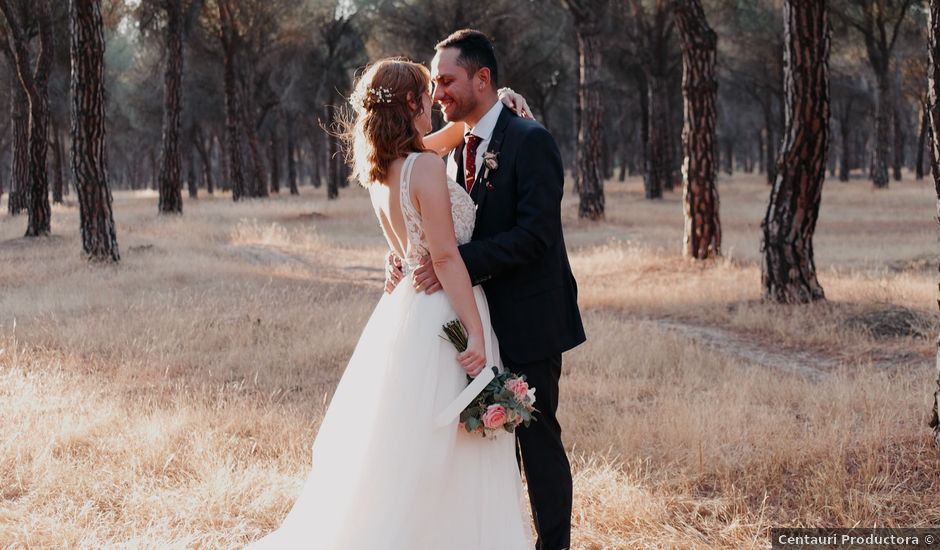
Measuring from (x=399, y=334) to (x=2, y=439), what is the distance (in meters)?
3.43

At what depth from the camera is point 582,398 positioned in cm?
681

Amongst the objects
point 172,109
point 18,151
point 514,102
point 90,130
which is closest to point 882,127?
point 172,109

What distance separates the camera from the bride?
11.2 ft

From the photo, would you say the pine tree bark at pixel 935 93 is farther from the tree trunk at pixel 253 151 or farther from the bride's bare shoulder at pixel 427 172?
the tree trunk at pixel 253 151

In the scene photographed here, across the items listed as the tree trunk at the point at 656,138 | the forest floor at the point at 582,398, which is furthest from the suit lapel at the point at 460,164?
the tree trunk at the point at 656,138

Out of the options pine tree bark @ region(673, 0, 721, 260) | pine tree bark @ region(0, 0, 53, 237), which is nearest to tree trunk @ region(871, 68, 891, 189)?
pine tree bark @ region(673, 0, 721, 260)

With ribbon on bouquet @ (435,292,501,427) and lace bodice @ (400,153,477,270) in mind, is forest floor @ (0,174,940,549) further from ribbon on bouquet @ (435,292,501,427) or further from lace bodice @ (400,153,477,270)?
lace bodice @ (400,153,477,270)

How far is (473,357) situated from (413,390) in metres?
0.27

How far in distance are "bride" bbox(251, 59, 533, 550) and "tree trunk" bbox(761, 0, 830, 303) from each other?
7.27m

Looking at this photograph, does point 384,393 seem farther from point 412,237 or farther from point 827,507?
point 827,507

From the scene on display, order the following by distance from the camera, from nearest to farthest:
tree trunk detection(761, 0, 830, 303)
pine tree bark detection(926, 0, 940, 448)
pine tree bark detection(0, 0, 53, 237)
Result: pine tree bark detection(926, 0, 940, 448) → tree trunk detection(761, 0, 830, 303) → pine tree bark detection(0, 0, 53, 237)

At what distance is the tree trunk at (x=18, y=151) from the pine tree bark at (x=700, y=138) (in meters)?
19.5

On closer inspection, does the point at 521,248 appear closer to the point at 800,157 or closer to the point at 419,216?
the point at 419,216

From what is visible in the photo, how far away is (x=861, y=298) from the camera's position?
10.3 meters
